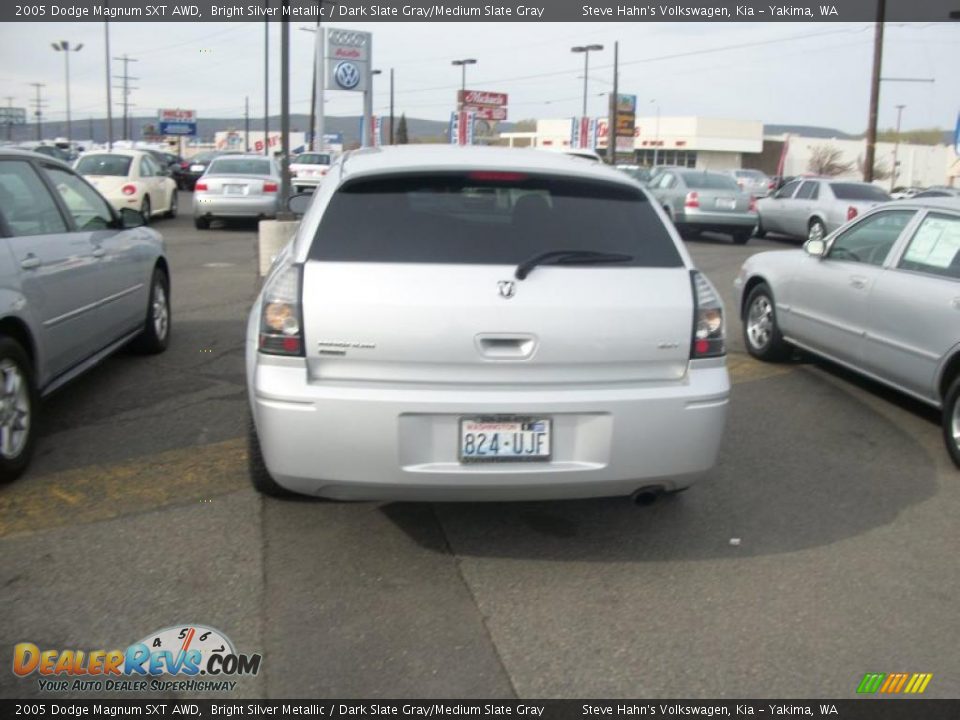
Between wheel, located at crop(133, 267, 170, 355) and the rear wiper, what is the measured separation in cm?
454

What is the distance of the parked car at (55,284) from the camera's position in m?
4.75

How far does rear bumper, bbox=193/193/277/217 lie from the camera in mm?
18953

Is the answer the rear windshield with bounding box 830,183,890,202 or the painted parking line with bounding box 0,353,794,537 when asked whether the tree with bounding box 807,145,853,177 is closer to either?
the rear windshield with bounding box 830,183,890,202

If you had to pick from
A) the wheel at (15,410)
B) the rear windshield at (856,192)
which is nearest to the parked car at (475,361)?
the wheel at (15,410)

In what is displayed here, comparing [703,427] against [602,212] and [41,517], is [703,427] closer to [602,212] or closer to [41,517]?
[602,212]

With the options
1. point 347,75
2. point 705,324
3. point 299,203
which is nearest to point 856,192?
point 299,203

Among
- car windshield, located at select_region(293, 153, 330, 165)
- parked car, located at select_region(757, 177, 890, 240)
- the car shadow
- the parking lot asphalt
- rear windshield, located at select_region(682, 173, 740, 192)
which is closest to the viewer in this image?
the parking lot asphalt

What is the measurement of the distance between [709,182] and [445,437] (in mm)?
17806

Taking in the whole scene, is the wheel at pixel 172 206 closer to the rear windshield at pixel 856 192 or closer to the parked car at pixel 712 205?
the parked car at pixel 712 205

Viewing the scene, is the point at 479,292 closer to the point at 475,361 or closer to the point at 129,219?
the point at 475,361

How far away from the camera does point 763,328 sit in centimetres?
812

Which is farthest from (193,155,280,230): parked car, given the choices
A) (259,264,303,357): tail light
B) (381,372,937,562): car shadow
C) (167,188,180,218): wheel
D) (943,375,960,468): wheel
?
(259,264,303,357): tail light

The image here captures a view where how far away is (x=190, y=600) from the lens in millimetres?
A: 3539

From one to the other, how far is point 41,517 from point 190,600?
1226 millimetres
